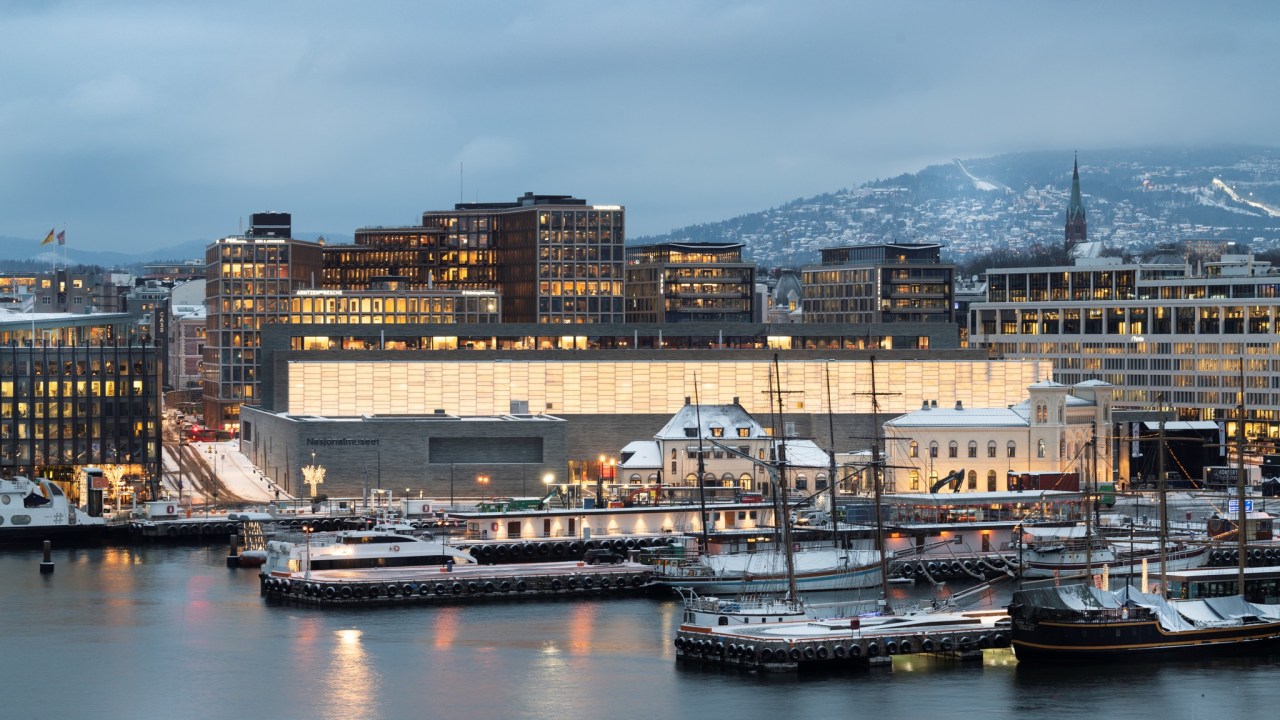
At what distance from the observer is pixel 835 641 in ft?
251

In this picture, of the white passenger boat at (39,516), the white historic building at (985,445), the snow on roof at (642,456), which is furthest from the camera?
the white historic building at (985,445)

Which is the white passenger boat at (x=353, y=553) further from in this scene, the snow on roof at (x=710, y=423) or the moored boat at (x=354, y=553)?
the snow on roof at (x=710, y=423)

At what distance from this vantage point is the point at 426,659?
3103 inches

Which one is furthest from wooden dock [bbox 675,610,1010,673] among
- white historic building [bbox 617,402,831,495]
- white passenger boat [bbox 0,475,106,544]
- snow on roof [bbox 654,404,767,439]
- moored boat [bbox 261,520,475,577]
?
snow on roof [bbox 654,404,767,439]

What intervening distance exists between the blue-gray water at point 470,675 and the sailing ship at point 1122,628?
99 cm

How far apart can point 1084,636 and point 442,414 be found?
71.0 m

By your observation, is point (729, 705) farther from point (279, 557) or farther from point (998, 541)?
point (998, 541)

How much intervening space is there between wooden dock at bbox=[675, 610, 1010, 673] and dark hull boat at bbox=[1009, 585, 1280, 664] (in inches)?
65.6

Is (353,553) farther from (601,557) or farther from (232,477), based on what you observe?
(232,477)

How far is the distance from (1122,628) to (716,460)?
53.3m

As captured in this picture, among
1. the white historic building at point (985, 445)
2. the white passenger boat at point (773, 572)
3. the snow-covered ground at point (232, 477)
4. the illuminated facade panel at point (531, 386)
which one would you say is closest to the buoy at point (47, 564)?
the snow-covered ground at point (232, 477)

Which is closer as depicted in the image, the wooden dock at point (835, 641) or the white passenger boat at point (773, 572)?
the wooden dock at point (835, 641)

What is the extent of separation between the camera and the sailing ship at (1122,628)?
3061 inches

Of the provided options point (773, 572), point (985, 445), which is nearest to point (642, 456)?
point (985, 445)
